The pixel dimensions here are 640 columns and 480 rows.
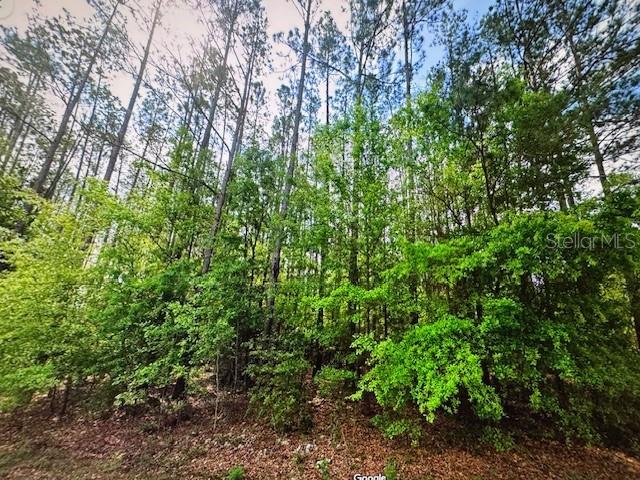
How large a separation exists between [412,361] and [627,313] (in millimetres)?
3897

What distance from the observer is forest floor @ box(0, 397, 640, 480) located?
395 cm

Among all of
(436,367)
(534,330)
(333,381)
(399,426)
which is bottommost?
(399,426)

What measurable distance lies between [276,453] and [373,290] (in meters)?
3.31

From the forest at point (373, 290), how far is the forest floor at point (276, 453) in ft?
0.14

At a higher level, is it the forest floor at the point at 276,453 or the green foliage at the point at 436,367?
the green foliage at the point at 436,367

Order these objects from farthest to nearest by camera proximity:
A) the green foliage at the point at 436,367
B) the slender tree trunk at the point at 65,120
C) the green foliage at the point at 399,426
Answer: the slender tree trunk at the point at 65,120, the green foliage at the point at 399,426, the green foliage at the point at 436,367

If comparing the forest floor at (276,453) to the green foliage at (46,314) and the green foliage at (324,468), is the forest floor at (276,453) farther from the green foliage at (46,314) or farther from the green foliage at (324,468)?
the green foliage at (46,314)

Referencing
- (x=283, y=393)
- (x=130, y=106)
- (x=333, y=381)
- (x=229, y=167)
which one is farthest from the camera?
(x=130, y=106)

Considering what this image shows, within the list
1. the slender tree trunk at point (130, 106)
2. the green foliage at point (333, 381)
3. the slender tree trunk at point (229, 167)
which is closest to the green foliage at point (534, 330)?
the green foliage at point (333, 381)

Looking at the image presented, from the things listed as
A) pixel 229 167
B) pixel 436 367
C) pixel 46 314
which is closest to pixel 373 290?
pixel 436 367

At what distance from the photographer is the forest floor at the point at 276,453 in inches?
156

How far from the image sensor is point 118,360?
594 cm

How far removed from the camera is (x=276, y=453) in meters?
4.59

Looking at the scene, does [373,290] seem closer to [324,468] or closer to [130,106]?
[324,468]
